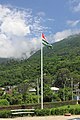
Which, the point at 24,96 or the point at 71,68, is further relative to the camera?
the point at 71,68

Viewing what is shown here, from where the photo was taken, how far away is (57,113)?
851 inches

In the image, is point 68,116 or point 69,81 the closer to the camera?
point 68,116

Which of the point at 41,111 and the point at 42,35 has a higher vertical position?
the point at 42,35

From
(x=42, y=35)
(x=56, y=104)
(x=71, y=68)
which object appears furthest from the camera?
(x=71, y=68)

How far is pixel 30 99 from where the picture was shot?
181 ft

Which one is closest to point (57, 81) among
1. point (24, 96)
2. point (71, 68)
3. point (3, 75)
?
point (71, 68)

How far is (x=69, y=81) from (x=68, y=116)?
293ft

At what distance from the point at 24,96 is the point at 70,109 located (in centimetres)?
3609

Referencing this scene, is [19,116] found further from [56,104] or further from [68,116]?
[56,104]

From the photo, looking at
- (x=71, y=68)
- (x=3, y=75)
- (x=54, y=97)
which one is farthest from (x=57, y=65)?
(x=54, y=97)

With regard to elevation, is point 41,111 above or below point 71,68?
below

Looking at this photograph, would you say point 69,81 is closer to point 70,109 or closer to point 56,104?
point 56,104

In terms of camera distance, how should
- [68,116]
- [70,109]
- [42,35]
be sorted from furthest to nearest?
1. [42,35]
2. [70,109]
3. [68,116]

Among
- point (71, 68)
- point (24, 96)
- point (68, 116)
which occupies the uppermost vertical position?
point (71, 68)
